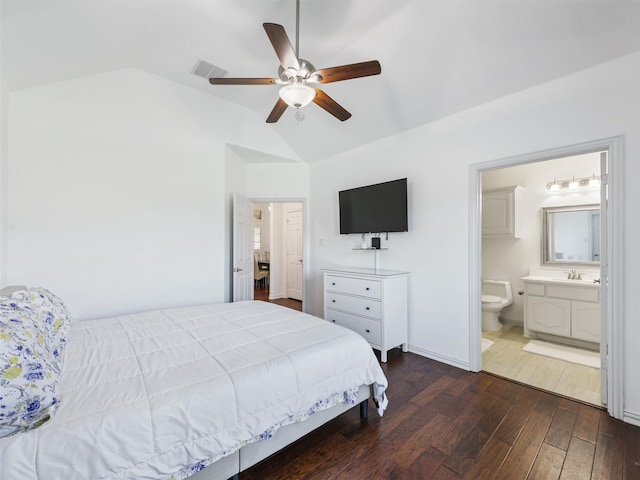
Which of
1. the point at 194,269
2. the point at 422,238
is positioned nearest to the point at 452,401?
the point at 422,238

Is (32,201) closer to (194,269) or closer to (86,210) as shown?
(86,210)

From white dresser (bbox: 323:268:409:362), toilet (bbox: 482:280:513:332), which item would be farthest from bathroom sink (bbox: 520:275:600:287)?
white dresser (bbox: 323:268:409:362)

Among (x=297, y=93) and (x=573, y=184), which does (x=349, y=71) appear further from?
(x=573, y=184)

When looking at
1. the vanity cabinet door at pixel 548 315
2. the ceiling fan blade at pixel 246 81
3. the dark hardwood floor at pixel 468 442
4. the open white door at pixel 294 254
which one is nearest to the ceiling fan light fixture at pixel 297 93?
the ceiling fan blade at pixel 246 81

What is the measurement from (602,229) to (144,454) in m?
3.14

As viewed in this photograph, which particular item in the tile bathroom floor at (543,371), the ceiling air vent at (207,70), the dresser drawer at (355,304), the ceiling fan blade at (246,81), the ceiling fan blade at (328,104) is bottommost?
the tile bathroom floor at (543,371)

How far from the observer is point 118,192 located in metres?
2.97

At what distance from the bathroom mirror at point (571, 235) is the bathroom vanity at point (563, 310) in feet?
1.13

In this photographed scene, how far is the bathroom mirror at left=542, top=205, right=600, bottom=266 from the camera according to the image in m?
3.54

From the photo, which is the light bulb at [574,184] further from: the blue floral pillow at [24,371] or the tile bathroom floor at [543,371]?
the blue floral pillow at [24,371]

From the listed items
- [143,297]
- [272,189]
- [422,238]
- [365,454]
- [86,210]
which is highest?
[272,189]

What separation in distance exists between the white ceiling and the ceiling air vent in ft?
0.24

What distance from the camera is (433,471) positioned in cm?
159

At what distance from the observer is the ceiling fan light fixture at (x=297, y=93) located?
1.96m
